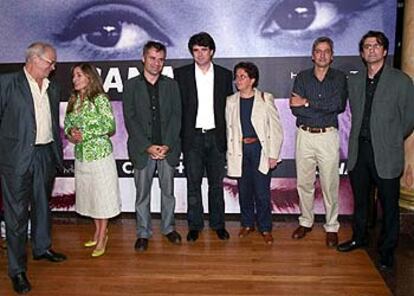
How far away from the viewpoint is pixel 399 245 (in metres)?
4.50

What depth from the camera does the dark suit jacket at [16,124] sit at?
3.67 m

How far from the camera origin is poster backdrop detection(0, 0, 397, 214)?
4.95 metres

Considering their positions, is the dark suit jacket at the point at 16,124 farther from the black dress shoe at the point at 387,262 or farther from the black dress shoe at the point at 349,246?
the black dress shoe at the point at 387,262

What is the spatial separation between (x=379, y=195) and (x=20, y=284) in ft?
9.04

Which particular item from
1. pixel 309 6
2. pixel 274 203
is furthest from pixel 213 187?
pixel 309 6

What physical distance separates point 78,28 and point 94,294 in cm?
276

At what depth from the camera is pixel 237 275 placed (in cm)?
393

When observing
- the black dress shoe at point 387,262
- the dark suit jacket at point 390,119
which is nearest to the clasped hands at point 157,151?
the dark suit jacket at point 390,119

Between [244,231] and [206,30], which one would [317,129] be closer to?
[244,231]

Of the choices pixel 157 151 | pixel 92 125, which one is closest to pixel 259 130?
pixel 157 151

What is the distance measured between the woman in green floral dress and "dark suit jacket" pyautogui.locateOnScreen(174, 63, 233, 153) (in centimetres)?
67

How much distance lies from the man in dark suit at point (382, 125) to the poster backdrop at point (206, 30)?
0.97 metres

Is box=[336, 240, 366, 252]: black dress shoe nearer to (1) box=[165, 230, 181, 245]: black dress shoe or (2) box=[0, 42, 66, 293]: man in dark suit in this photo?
(1) box=[165, 230, 181, 245]: black dress shoe

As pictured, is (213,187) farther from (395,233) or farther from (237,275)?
(395,233)
